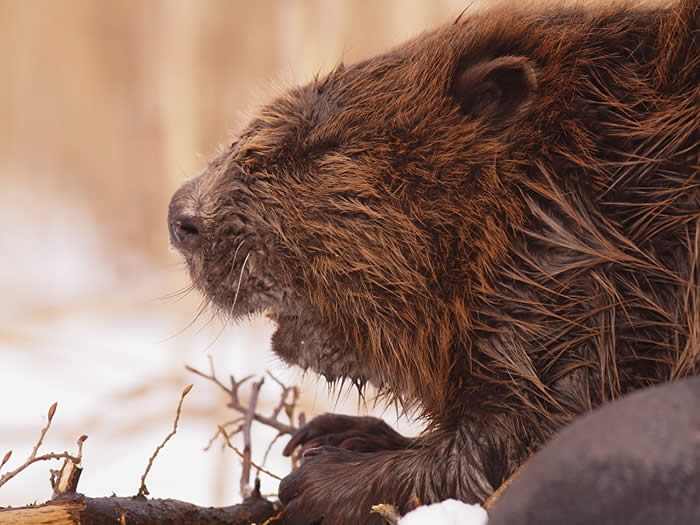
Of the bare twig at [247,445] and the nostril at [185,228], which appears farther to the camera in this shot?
the bare twig at [247,445]

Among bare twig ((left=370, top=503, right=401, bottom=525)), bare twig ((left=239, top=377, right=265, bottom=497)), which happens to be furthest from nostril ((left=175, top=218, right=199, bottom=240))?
bare twig ((left=370, top=503, right=401, bottom=525))

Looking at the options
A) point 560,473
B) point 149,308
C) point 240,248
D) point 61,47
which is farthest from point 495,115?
point 61,47

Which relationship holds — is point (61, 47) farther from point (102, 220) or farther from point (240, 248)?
point (240, 248)

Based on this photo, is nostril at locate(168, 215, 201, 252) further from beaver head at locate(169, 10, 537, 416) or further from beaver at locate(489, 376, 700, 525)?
beaver at locate(489, 376, 700, 525)

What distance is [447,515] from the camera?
0.89 meters

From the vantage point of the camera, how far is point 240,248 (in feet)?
3.69

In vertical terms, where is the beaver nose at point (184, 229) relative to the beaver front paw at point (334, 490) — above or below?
above

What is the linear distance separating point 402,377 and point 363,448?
0.27 m

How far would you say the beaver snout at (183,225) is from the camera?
115cm

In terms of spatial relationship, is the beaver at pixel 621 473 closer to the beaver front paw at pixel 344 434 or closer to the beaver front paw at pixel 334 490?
the beaver front paw at pixel 334 490

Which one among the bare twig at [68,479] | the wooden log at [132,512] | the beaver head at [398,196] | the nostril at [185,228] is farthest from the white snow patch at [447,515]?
the nostril at [185,228]

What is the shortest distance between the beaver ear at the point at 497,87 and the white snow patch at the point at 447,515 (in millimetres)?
506

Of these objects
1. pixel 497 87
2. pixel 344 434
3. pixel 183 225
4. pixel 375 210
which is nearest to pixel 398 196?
pixel 375 210

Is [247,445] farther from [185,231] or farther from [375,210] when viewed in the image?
[375,210]
